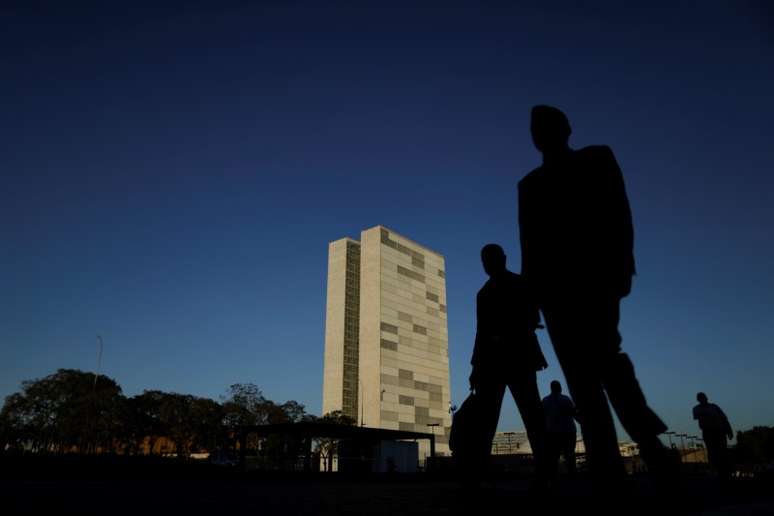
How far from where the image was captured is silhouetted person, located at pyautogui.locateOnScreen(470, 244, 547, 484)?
3791 millimetres

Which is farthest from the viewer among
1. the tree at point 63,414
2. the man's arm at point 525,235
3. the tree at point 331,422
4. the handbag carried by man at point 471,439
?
the tree at point 331,422

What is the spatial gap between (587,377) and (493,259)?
7.06 ft

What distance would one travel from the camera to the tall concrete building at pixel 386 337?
9450cm

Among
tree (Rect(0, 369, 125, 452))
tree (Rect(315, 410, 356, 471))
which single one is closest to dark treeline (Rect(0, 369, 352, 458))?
tree (Rect(0, 369, 125, 452))

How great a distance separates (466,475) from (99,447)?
3353 inches

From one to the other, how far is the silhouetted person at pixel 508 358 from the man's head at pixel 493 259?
0.06m

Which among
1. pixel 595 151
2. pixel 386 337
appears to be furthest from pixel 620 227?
pixel 386 337

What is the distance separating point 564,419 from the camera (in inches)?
353

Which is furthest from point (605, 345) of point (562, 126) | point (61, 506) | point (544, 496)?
point (61, 506)

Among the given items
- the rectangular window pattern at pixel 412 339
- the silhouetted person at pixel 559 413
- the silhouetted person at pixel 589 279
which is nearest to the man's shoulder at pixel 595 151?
the silhouetted person at pixel 589 279

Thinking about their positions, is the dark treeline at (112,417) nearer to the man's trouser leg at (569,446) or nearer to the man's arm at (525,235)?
the man's trouser leg at (569,446)

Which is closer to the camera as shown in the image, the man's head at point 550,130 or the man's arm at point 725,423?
the man's head at point 550,130

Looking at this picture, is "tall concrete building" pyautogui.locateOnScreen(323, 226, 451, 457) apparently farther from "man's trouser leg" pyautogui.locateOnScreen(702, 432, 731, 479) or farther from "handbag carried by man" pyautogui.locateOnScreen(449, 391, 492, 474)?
"handbag carried by man" pyautogui.locateOnScreen(449, 391, 492, 474)

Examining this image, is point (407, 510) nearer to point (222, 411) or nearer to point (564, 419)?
point (564, 419)
